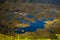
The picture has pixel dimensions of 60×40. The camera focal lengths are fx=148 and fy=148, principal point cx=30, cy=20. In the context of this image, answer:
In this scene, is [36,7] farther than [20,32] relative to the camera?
Yes

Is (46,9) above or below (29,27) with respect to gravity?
above

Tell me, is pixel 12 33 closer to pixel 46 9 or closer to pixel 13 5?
pixel 13 5

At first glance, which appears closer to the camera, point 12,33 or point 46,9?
point 12,33

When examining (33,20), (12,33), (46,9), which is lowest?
(12,33)

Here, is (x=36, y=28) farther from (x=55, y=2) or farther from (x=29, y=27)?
(x=55, y=2)

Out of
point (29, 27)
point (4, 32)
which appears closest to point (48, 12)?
point (29, 27)

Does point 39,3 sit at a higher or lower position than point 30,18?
higher

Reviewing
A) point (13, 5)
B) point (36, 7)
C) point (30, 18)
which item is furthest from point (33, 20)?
point (13, 5)
